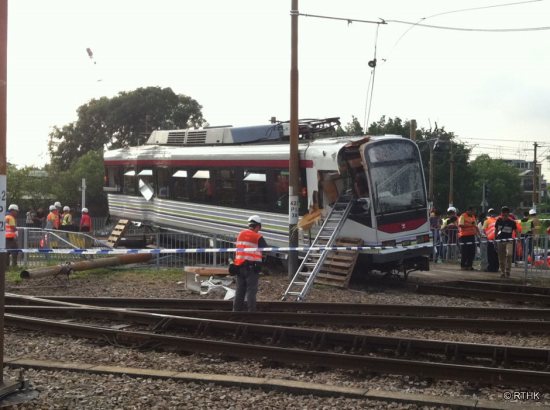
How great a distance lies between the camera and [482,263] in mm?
19375

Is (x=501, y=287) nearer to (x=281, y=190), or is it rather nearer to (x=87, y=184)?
(x=281, y=190)

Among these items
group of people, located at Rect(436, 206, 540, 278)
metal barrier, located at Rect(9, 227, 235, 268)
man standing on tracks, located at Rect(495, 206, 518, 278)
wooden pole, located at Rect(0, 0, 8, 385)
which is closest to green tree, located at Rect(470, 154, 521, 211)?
group of people, located at Rect(436, 206, 540, 278)

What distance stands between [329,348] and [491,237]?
1052 centimetres

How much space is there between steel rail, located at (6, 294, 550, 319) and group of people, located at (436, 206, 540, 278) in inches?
222

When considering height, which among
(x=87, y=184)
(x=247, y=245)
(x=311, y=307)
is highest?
(x=87, y=184)

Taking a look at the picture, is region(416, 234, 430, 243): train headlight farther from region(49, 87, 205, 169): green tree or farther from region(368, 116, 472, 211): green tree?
region(49, 87, 205, 169): green tree

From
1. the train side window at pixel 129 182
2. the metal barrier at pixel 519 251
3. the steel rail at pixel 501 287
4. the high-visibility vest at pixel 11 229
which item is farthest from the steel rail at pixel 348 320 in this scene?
the train side window at pixel 129 182

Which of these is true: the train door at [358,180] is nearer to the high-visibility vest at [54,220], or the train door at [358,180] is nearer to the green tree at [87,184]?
the high-visibility vest at [54,220]

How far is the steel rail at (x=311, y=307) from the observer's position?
37.5 ft

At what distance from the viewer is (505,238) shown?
672 inches

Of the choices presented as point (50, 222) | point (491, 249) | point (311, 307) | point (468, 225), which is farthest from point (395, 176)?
point (50, 222)

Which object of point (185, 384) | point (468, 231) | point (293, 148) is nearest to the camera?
point (185, 384)

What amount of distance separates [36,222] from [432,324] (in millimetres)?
17882

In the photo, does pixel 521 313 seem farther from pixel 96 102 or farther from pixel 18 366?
pixel 96 102
